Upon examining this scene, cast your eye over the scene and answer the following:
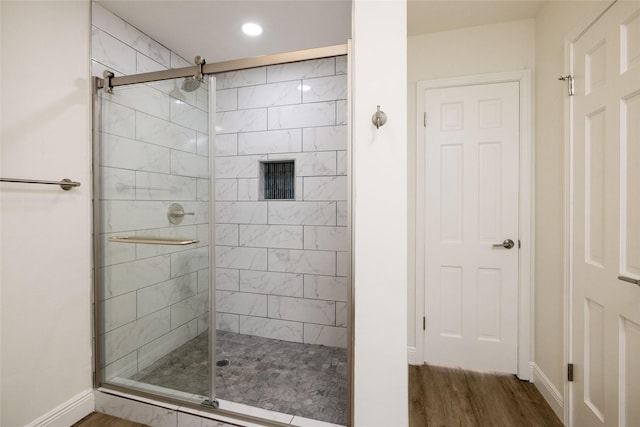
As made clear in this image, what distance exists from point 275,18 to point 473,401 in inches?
108

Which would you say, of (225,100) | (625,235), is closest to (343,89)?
(225,100)

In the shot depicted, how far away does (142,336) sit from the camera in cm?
182

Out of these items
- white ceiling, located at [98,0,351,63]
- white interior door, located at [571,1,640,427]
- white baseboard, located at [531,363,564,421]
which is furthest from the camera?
white ceiling, located at [98,0,351,63]

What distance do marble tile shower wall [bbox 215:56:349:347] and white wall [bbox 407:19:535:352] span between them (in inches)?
20.6

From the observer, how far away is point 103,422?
5.57 feet

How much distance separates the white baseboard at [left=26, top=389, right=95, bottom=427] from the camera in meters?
1.55

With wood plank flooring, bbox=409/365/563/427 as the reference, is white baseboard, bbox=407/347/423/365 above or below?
above

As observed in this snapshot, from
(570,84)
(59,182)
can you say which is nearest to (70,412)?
(59,182)

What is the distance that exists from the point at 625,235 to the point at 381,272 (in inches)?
41.0

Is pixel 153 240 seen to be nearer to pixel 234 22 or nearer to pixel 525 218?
pixel 234 22

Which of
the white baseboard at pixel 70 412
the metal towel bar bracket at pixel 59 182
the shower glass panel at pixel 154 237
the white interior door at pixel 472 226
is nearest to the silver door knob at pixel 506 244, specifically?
the white interior door at pixel 472 226

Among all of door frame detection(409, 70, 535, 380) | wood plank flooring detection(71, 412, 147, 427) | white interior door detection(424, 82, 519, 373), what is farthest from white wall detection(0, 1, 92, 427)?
door frame detection(409, 70, 535, 380)

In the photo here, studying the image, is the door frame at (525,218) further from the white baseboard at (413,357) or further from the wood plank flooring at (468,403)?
the white baseboard at (413,357)

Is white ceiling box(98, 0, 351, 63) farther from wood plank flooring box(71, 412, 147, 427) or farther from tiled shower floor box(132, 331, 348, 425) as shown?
wood plank flooring box(71, 412, 147, 427)
